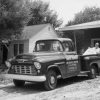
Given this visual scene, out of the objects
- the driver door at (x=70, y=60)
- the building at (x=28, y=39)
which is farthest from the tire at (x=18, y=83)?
the building at (x=28, y=39)

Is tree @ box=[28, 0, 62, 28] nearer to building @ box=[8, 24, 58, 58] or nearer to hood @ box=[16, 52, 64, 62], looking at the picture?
building @ box=[8, 24, 58, 58]

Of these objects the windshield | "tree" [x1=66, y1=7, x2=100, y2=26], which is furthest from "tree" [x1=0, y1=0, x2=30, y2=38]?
"tree" [x1=66, y1=7, x2=100, y2=26]

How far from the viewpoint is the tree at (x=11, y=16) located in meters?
16.0

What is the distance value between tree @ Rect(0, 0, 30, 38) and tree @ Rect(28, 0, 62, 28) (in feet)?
58.9

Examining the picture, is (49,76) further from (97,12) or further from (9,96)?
(97,12)

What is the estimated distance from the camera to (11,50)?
22922 millimetres

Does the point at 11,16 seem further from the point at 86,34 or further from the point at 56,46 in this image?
the point at 56,46

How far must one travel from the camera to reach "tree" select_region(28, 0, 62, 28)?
36.3 metres

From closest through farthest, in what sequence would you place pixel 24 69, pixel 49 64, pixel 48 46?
pixel 49 64, pixel 24 69, pixel 48 46

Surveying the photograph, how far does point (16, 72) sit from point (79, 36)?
9.20 m

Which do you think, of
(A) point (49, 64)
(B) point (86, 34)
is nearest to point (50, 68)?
(A) point (49, 64)

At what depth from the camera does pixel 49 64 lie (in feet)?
27.7

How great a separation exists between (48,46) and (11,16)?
758cm

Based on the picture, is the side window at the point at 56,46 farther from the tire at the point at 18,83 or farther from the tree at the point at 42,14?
the tree at the point at 42,14
